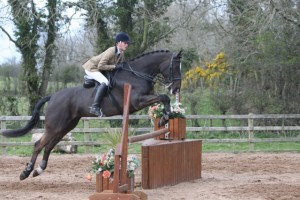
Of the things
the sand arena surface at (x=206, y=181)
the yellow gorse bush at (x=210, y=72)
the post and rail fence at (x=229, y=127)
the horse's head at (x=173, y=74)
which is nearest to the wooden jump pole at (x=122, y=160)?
the sand arena surface at (x=206, y=181)

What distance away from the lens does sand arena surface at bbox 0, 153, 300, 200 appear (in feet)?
22.4

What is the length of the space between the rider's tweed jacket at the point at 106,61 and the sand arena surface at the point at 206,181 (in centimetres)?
185

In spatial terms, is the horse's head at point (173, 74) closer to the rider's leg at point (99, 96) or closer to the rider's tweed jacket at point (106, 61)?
the rider's tweed jacket at point (106, 61)

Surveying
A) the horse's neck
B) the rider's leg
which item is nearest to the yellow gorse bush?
the horse's neck

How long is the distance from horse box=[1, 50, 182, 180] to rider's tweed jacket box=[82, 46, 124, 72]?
16 centimetres

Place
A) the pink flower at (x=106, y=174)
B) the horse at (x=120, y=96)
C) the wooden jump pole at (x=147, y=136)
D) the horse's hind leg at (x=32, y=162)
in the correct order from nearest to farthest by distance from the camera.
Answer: the pink flower at (x=106, y=174) < the wooden jump pole at (x=147, y=136) < the horse at (x=120, y=96) < the horse's hind leg at (x=32, y=162)

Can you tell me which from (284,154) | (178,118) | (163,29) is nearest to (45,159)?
(178,118)

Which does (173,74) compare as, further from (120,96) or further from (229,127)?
(229,127)

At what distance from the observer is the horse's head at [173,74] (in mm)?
7395

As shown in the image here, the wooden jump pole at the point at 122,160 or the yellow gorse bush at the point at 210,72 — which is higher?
the yellow gorse bush at the point at 210,72

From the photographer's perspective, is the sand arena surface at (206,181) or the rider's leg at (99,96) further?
the rider's leg at (99,96)

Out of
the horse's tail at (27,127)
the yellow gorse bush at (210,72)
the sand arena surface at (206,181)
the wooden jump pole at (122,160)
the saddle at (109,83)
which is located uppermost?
the yellow gorse bush at (210,72)

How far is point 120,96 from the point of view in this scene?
301 inches

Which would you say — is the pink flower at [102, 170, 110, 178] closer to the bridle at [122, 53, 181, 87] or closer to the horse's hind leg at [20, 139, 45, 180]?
the bridle at [122, 53, 181, 87]
